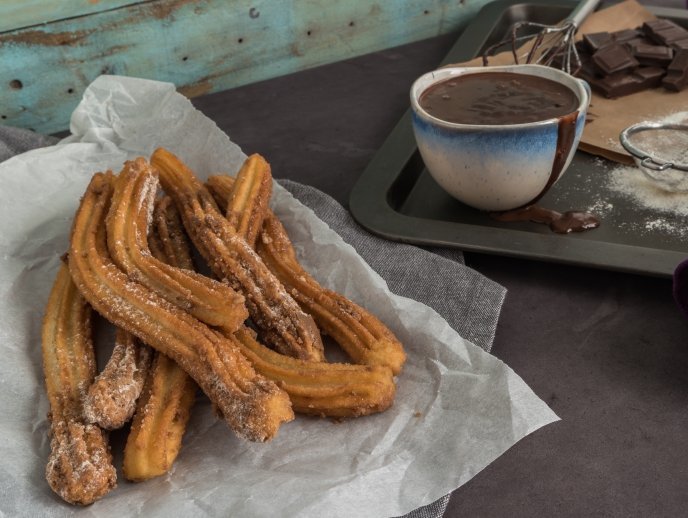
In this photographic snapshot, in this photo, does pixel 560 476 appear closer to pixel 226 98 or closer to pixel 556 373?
pixel 556 373

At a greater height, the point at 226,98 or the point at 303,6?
the point at 303,6

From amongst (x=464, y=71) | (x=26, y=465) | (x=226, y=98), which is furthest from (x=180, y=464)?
(x=226, y=98)

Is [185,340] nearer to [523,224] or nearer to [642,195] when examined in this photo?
[523,224]

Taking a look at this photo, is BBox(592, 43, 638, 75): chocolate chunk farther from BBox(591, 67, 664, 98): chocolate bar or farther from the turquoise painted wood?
the turquoise painted wood

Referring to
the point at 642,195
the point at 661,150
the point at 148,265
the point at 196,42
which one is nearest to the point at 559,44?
the point at 661,150

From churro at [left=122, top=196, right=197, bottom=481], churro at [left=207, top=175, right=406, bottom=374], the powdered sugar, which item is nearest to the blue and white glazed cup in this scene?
the powdered sugar
